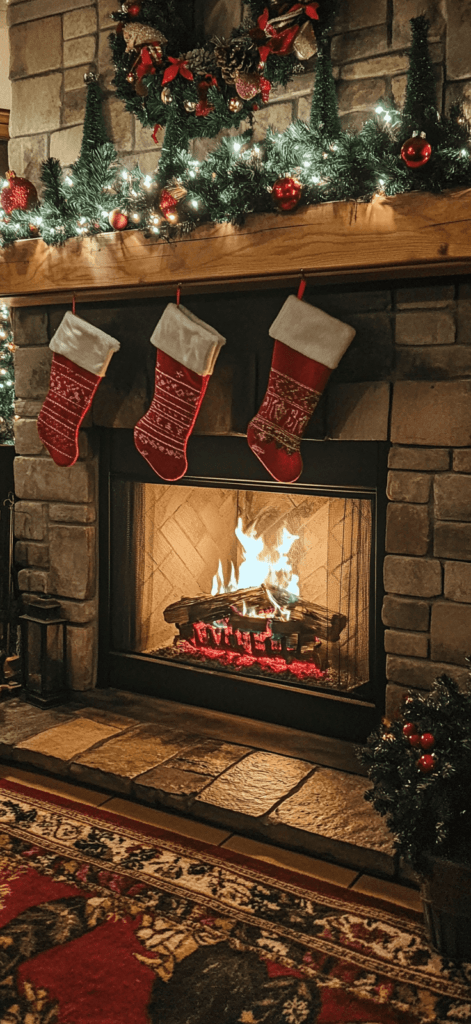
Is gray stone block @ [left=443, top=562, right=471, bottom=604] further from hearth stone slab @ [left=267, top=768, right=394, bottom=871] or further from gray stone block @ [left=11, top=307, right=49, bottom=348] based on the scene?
gray stone block @ [left=11, top=307, right=49, bottom=348]

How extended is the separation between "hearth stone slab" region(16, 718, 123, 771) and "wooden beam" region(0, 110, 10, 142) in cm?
306

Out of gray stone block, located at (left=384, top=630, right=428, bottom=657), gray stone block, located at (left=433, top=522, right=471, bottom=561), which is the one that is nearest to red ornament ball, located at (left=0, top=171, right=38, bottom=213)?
gray stone block, located at (left=433, top=522, right=471, bottom=561)

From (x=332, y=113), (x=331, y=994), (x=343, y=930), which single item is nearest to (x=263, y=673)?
(x=343, y=930)

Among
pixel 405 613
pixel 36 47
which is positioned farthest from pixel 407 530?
pixel 36 47

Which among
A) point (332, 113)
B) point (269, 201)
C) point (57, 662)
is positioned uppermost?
point (332, 113)

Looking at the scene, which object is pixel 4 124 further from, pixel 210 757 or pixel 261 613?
pixel 210 757

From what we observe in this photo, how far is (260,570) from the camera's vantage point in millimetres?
2949

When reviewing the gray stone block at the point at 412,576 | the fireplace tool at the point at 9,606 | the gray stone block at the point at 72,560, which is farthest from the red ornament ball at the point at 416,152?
the fireplace tool at the point at 9,606

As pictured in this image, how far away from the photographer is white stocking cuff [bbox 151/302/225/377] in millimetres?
2527

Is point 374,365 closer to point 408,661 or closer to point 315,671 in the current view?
point 408,661

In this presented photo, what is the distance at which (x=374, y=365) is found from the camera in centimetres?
242

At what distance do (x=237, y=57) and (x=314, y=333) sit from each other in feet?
2.81

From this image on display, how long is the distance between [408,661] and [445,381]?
859 millimetres

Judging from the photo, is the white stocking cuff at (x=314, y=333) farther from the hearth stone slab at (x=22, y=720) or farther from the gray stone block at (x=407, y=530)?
the hearth stone slab at (x=22, y=720)
